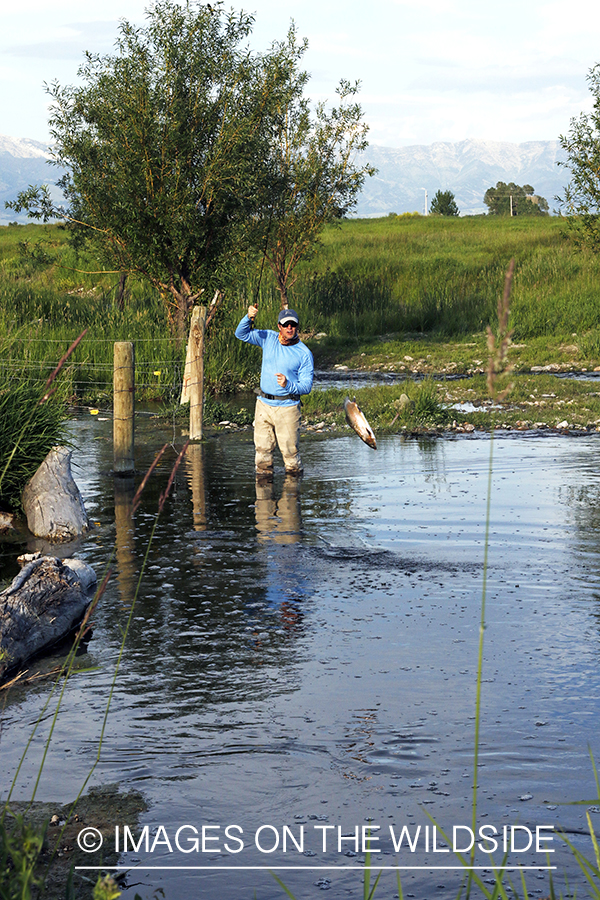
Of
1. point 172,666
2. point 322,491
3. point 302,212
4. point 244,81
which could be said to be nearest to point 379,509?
point 322,491

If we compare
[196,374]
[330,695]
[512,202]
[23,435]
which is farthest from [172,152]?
[512,202]

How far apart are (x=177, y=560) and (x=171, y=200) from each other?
13.9 meters

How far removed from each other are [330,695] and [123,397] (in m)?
7.43

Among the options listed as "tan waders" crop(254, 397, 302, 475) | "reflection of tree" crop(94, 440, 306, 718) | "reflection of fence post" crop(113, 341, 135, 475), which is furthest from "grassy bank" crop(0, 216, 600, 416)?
"reflection of tree" crop(94, 440, 306, 718)

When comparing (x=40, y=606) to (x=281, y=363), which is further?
(x=281, y=363)

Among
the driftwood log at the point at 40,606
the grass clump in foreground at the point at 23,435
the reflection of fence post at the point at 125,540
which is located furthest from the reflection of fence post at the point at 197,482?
the driftwood log at the point at 40,606

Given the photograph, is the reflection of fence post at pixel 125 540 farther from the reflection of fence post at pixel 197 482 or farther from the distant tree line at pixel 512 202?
the distant tree line at pixel 512 202

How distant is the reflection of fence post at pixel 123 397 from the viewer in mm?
12195

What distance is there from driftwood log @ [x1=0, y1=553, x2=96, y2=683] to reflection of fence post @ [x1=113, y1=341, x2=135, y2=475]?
18.0ft

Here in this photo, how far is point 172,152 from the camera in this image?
21031 mm

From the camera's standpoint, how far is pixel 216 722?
5.12 m

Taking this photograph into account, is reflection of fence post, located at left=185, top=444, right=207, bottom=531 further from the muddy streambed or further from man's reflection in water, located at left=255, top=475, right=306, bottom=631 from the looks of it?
man's reflection in water, located at left=255, top=475, right=306, bottom=631

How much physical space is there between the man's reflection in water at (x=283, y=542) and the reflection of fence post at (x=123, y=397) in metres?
1.76

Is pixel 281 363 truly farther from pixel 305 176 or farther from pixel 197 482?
pixel 305 176
